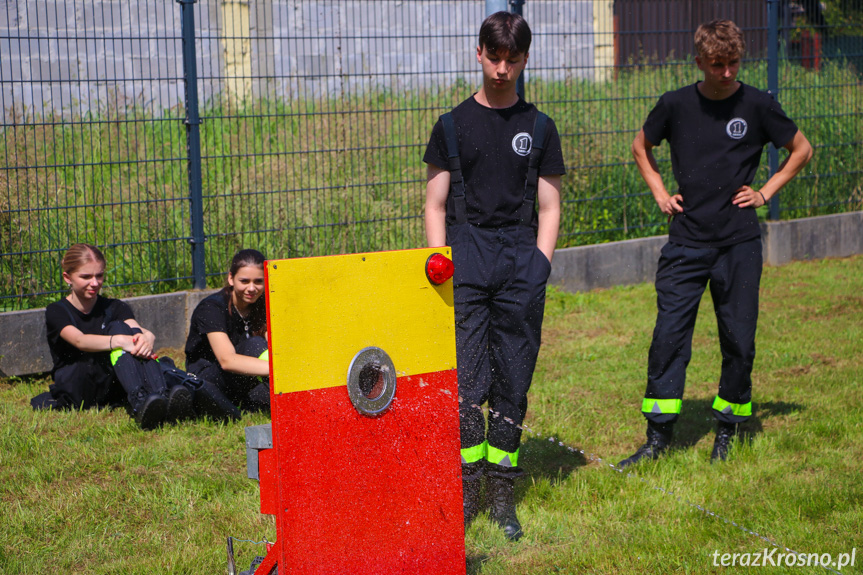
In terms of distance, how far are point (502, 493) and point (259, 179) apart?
167 inches

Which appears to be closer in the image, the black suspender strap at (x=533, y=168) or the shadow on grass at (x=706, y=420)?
the black suspender strap at (x=533, y=168)

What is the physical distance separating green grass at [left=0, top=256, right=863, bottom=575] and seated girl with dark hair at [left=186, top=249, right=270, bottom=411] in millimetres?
A: 344

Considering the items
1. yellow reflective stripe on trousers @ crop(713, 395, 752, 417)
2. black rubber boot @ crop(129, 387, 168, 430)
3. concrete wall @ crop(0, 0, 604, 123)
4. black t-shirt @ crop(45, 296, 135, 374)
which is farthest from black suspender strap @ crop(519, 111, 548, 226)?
concrete wall @ crop(0, 0, 604, 123)

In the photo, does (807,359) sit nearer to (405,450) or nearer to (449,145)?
→ (449,145)

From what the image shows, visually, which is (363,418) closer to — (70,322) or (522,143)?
(522,143)

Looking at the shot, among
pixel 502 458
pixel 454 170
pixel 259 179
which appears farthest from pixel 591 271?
pixel 454 170

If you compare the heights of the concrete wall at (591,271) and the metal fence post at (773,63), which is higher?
the metal fence post at (773,63)

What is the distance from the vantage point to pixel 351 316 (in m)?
2.89

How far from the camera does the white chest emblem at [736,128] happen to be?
4.64 m

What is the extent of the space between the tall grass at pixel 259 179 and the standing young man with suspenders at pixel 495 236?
12.4ft

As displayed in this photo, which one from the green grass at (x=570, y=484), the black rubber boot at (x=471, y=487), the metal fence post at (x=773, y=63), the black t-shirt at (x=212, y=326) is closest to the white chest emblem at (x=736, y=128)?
the green grass at (x=570, y=484)

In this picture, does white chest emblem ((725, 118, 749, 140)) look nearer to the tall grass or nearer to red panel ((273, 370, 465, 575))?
red panel ((273, 370, 465, 575))

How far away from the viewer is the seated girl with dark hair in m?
5.26

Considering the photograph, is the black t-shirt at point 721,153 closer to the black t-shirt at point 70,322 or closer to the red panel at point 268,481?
the red panel at point 268,481
